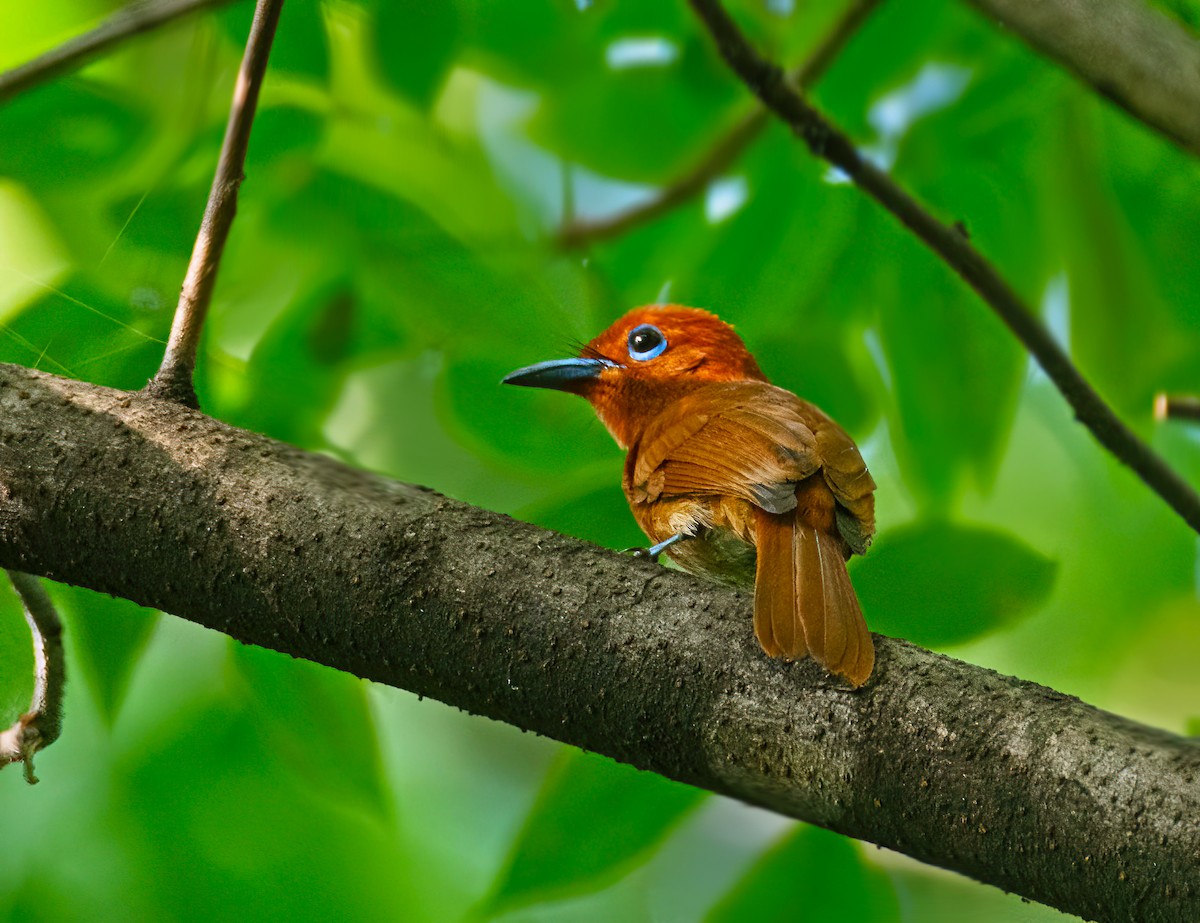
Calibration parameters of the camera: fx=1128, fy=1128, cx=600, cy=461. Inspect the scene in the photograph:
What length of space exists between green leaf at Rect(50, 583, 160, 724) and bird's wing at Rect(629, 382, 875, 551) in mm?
1038

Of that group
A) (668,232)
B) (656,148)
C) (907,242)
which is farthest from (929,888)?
(656,148)

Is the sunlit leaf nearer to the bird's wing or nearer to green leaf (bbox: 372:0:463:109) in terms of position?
the bird's wing

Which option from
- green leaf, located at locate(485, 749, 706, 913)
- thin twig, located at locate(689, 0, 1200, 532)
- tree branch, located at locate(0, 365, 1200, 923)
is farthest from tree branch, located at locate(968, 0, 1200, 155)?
green leaf, located at locate(485, 749, 706, 913)

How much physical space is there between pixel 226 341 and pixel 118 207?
0.41 meters

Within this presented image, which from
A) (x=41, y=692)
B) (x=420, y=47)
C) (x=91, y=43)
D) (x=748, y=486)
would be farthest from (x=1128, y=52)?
(x=41, y=692)

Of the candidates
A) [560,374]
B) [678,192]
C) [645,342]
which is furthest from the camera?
[645,342]

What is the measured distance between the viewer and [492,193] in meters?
2.76

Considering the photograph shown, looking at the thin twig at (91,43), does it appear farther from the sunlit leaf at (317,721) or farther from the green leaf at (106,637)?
the sunlit leaf at (317,721)

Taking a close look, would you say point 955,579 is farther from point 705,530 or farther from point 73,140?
point 73,140

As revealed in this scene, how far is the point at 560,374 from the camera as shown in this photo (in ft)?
9.39

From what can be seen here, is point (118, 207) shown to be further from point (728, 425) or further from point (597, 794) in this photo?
point (597, 794)

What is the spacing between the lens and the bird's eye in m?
3.11

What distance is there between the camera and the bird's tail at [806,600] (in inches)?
59.5

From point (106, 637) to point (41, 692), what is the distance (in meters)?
0.23
